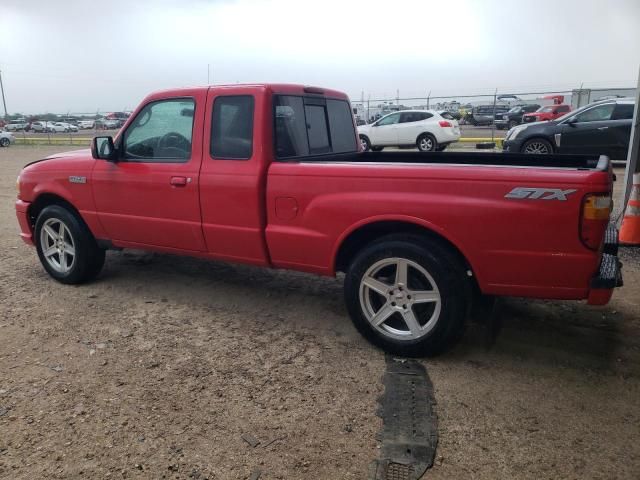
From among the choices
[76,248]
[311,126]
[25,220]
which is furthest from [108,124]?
[311,126]

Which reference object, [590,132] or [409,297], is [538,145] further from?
[409,297]

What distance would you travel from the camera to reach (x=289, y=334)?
402 centimetres

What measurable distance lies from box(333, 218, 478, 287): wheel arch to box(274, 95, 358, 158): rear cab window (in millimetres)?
903

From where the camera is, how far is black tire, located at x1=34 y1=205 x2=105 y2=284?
498 centimetres

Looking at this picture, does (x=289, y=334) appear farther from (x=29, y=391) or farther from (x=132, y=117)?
→ (x=132, y=117)

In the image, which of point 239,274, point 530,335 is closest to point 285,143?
point 239,274

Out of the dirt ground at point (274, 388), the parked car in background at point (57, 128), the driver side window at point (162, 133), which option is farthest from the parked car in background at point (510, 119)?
the parked car in background at point (57, 128)

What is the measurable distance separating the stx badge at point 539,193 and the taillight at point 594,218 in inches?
4.5

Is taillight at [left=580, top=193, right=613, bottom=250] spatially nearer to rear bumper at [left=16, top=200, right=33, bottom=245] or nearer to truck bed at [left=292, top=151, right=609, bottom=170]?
truck bed at [left=292, top=151, right=609, bottom=170]

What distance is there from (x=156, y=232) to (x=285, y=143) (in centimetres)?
143

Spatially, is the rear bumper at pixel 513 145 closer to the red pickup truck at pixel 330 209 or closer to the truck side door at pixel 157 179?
the red pickup truck at pixel 330 209

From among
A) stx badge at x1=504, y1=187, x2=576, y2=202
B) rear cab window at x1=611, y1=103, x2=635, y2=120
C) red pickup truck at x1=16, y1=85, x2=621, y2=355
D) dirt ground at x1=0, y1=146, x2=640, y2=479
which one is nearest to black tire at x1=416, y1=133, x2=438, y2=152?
rear cab window at x1=611, y1=103, x2=635, y2=120

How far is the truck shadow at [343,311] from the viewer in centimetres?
360

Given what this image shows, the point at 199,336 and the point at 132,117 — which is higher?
the point at 132,117
